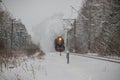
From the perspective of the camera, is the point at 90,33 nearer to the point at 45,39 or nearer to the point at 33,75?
the point at 33,75

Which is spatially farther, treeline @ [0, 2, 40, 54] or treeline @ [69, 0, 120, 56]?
treeline @ [69, 0, 120, 56]

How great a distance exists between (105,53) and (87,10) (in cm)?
1505

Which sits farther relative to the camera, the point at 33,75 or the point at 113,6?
the point at 113,6

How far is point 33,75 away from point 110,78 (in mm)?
3233

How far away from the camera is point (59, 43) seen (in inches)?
685

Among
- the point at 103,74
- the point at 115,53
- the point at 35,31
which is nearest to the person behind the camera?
the point at 103,74

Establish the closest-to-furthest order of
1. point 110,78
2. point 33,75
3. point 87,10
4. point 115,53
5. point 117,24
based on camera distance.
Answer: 1. point 110,78
2. point 33,75
3. point 115,53
4. point 117,24
5. point 87,10

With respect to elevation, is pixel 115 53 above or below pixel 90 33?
below

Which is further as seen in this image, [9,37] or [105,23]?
[9,37]

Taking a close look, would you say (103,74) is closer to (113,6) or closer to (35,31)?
(113,6)

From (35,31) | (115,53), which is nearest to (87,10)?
(115,53)

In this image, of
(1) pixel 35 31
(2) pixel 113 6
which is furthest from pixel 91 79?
(1) pixel 35 31

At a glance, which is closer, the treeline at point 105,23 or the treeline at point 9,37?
the treeline at point 9,37

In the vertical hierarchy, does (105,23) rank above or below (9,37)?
above
